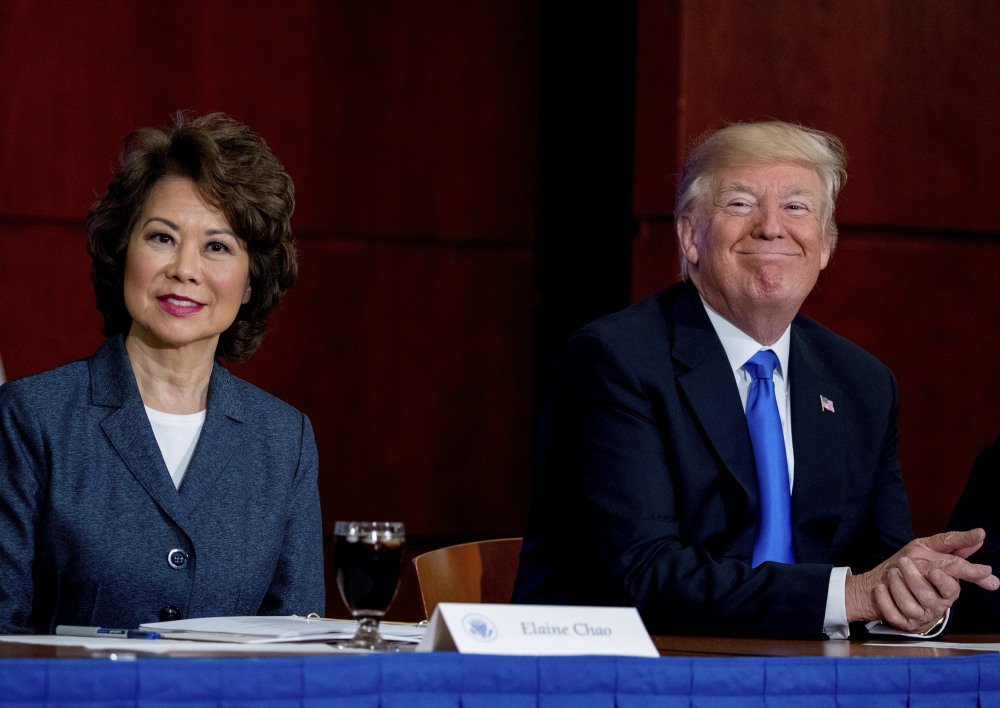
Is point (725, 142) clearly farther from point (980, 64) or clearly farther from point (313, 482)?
point (980, 64)

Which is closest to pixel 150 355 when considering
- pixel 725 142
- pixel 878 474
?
pixel 725 142

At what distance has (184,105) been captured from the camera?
3510 mm

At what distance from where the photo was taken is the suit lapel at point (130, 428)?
6.64ft

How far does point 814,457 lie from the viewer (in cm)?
215

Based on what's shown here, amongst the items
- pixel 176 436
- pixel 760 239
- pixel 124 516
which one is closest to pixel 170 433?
pixel 176 436

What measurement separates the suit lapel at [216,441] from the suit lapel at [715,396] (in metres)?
0.72

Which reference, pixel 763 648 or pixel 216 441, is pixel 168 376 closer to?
pixel 216 441

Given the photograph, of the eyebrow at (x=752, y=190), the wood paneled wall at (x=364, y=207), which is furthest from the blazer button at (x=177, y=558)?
the wood paneled wall at (x=364, y=207)

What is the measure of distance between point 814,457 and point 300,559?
2.79 feet

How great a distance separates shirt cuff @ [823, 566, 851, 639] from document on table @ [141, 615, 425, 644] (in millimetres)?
555

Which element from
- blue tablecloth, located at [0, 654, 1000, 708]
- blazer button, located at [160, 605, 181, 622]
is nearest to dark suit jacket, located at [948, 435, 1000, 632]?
Result: blue tablecloth, located at [0, 654, 1000, 708]

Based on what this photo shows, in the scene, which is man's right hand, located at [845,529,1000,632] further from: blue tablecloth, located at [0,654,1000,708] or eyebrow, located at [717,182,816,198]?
eyebrow, located at [717,182,816,198]

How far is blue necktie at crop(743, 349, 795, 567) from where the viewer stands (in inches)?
81.7

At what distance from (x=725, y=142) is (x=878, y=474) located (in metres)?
0.63
